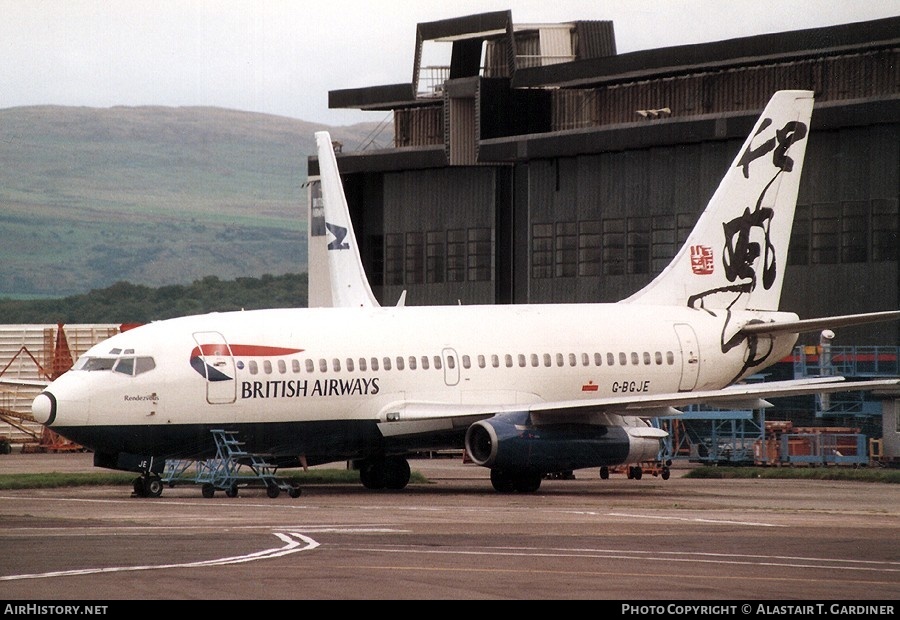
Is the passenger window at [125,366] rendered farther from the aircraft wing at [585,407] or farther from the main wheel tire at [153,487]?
the aircraft wing at [585,407]

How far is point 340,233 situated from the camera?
2176 inches

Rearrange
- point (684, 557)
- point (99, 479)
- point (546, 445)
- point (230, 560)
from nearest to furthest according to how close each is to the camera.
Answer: point (230, 560), point (684, 557), point (546, 445), point (99, 479)

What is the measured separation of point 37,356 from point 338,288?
18201 mm

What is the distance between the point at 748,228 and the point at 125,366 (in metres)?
18.3

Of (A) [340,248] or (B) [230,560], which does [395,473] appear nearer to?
(B) [230,560]

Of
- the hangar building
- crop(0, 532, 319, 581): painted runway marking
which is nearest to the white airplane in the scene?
the hangar building

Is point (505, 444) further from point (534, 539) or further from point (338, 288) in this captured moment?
point (338, 288)

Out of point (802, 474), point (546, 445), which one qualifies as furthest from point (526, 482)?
point (802, 474)

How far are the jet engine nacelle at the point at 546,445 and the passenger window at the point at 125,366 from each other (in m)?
7.65

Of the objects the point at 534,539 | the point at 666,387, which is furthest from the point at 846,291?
the point at 534,539

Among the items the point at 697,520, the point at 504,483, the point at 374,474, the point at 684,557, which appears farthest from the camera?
the point at 374,474

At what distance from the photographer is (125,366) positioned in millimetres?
33375

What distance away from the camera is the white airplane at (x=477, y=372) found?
33.6 meters

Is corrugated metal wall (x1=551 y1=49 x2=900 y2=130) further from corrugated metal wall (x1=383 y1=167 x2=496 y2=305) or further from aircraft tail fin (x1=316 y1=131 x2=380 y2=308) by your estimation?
aircraft tail fin (x1=316 y1=131 x2=380 y2=308)
